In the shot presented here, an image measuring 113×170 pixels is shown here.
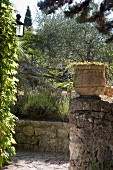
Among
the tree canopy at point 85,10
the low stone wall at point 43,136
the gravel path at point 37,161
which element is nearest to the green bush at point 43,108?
the low stone wall at point 43,136

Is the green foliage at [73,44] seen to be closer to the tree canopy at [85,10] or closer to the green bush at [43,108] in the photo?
the green bush at [43,108]

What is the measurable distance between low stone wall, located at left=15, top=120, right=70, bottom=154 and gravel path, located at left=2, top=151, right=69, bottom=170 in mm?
255

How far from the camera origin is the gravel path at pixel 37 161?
4289 mm

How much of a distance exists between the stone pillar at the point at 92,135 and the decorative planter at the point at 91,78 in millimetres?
111

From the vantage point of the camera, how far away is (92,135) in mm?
3365

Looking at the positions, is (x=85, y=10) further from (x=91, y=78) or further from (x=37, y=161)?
(x=37, y=161)

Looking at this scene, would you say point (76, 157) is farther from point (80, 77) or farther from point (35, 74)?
point (35, 74)

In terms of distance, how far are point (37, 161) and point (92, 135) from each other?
5.36 feet

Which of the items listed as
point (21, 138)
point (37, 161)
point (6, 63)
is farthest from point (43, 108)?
point (6, 63)

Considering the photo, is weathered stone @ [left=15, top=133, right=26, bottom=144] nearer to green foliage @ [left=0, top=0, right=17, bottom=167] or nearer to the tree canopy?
green foliage @ [left=0, top=0, right=17, bottom=167]

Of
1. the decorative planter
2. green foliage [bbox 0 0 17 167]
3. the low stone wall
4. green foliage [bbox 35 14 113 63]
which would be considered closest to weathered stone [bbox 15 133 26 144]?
the low stone wall

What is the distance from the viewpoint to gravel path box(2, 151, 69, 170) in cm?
429

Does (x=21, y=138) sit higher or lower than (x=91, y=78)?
lower

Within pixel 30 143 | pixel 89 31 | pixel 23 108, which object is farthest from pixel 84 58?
pixel 30 143
